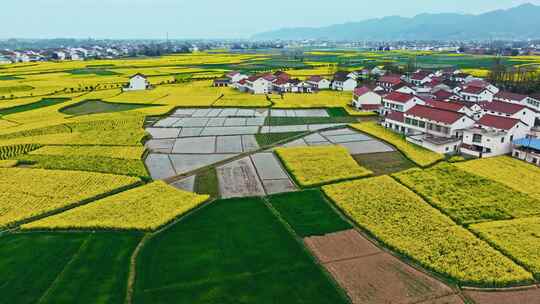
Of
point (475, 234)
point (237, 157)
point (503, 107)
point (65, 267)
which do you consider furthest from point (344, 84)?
point (65, 267)

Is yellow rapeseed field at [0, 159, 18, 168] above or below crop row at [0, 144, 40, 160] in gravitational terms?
below

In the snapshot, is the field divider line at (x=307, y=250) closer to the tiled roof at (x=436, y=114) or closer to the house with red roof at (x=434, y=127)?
the house with red roof at (x=434, y=127)

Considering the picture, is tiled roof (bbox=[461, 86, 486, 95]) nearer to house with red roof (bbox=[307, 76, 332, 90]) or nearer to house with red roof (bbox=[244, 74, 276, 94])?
house with red roof (bbox=[307, 76, 332, 90])

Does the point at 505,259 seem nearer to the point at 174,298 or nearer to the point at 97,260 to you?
the point at 174,298

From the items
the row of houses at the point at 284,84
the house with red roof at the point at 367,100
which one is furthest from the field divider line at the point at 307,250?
the row of houses at the point at 284,84

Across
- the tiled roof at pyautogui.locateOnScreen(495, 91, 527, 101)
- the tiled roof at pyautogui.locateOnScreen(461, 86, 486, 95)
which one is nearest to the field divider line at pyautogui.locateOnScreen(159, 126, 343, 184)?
the tiled roof at pyautogui.locateOnScreen(495, 91, 527, 101)
